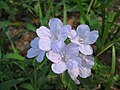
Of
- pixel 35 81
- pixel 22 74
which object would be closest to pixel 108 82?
pixel 35 81

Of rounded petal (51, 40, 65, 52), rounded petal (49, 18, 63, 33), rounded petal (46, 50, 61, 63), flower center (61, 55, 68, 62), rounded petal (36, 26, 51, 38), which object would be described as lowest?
flower center (61, 55, 68, 62)

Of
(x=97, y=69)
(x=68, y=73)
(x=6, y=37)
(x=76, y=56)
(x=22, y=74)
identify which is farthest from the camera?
(x=6, y=37)

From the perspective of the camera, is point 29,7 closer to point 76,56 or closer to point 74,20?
point 74,20

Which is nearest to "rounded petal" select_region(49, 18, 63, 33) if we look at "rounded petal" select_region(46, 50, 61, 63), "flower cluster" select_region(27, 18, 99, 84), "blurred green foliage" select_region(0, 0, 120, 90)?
"flower cluster" select_region(27, 18, 99, 84)

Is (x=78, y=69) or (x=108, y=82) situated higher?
(x=78, y=69)

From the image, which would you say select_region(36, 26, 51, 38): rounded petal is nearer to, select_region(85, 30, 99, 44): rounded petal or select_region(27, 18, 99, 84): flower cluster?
select_region(27, 18, 99, 84): flower cluster

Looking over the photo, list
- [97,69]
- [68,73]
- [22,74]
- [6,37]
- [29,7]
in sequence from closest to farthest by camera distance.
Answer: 1. [68,73]
2. [97,69]
3. [22,74]
4. [6,37]
5. [29,7]

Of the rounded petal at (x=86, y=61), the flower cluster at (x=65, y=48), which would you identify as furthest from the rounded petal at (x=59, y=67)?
the rounded petal at (x=86, y=61)

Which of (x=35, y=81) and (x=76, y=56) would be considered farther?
(x=35, y=81)

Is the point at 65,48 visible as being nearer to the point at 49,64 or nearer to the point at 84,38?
the point at 84,38
